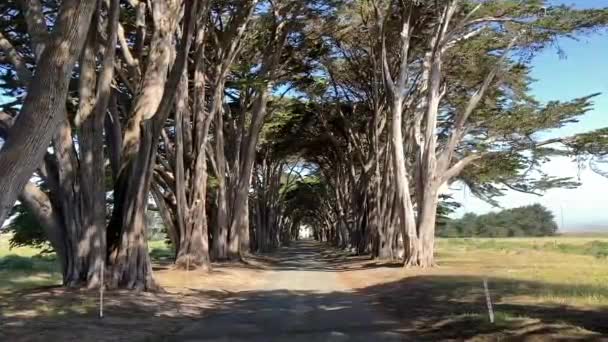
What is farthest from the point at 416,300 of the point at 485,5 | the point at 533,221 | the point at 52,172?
the point at 533,221

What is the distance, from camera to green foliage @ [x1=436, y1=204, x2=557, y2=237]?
256ft

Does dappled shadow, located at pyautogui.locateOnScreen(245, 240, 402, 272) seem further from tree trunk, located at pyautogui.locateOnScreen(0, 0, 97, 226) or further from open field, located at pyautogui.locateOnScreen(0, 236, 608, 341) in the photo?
tree trunk, located at pyautogui.locateOnScreen(0, 0, 97, 226)

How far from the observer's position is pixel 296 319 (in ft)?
40.4

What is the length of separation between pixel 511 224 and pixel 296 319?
7833 centimetres

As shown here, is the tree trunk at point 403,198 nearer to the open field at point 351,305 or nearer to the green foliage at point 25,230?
the open field at point 351,305

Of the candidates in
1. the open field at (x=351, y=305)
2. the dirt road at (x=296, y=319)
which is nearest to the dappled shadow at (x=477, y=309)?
the open field at (x=351, y=305)

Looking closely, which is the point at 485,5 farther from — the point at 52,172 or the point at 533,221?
the point at 533,221

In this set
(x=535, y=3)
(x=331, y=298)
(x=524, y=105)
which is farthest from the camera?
(x=524, y=105)

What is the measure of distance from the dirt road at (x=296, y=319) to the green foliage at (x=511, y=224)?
189ft

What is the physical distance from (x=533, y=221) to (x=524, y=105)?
53449 mm

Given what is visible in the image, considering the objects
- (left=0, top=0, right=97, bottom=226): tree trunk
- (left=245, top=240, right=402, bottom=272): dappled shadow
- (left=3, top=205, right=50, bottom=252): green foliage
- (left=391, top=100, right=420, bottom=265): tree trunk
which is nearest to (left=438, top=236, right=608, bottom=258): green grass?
(left=245, top=240, right=402, bottom=272): dappled shadow

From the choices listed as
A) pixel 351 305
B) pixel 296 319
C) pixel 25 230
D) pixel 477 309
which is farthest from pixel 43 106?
pixel 25 230

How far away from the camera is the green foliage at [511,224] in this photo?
256ft

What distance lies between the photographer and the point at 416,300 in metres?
15.0
